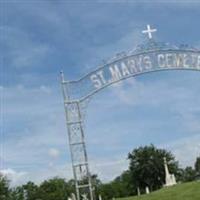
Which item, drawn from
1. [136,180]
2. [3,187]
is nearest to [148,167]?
[136,180]

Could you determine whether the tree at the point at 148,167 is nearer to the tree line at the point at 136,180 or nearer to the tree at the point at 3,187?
the tree line at the point at 136,180

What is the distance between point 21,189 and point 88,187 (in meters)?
74.6

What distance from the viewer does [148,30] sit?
22266 millimetres

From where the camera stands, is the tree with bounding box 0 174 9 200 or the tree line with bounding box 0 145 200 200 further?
the tree line with bounding box 0 145 200 200

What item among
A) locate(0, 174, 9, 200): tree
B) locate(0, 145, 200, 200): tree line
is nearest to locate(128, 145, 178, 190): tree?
locate(0, 145, 200, 200): tree line

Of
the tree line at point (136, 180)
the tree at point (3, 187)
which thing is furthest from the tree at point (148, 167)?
the tree at point (3, 187)

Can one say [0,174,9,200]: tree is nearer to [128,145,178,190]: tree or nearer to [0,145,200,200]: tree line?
[0,145,200,200]: tree line

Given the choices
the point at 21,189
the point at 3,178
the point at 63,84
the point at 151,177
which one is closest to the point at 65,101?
the point at 63,84

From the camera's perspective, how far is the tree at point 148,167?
84875 millimetres

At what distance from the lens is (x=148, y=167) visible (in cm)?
8494

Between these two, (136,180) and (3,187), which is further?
(136,180)

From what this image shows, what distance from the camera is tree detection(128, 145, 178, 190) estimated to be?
278ft

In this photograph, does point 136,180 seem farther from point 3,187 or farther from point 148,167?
point 3,187

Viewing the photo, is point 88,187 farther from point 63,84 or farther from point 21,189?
point 21,189
